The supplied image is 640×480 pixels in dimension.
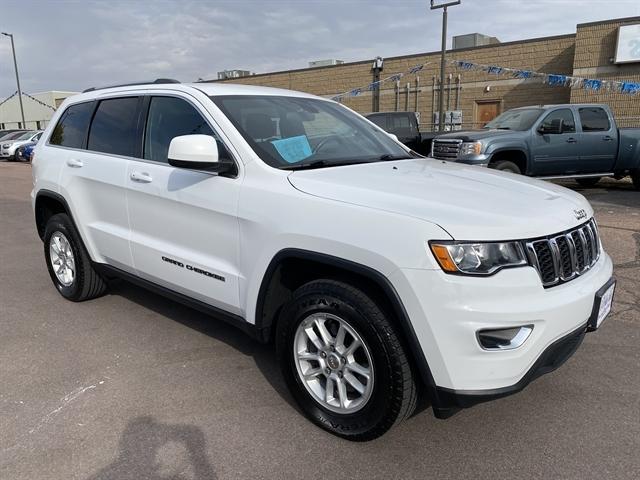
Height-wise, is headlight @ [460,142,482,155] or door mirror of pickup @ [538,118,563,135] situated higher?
door mirror of pickup @ [538,118,563,135]

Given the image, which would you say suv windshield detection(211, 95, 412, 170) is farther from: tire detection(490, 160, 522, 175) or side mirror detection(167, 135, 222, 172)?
tire detection(490, 160, 522, 175)

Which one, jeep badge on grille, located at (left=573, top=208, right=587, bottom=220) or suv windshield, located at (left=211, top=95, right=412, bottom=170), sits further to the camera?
suv windshield, located at (left=211, top=95, right=412, bottom=170)

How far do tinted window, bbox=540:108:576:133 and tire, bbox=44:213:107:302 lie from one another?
8.73 meters

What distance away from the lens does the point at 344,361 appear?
8.64ft

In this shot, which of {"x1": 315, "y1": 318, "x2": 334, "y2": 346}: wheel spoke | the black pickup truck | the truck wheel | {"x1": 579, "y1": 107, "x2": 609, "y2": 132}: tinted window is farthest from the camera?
the black pickup truck

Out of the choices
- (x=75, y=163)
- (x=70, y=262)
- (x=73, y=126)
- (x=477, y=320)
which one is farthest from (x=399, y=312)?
(x=73, y=126)

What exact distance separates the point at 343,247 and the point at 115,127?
98.1 inches

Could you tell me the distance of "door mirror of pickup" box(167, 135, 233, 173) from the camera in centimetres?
287

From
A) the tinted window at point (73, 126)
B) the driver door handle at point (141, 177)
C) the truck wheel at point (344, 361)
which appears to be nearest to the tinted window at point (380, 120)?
the tinted window at point (73, 126)

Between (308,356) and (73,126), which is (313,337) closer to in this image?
(308,356)

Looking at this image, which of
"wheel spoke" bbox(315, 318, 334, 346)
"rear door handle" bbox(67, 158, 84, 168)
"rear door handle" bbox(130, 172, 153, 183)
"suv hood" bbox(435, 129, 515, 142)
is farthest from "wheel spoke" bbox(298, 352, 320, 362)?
"suv hood" bbox(435, 129, 515, 142)

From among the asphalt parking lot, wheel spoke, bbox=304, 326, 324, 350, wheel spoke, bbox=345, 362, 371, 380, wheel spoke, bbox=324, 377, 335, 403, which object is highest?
wheel spoke, bbox=304, 326, 324, 350

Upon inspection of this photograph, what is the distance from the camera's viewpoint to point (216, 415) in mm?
2934

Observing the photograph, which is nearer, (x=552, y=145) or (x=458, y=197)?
(x=458, y=197)
